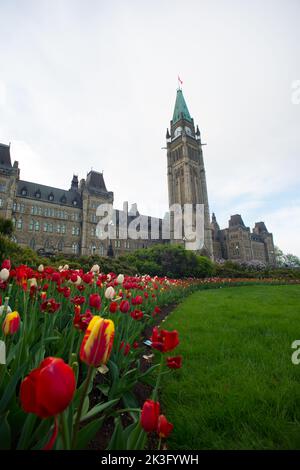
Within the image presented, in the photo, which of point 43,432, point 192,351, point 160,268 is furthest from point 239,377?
point 160,268

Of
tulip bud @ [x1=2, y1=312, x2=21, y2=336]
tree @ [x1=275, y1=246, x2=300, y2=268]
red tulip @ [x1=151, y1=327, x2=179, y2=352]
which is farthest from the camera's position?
tree @ [x1=275, y1=246, x2=300, y2=268]

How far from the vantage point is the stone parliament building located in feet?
125

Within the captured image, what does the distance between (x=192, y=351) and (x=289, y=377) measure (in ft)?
4.48

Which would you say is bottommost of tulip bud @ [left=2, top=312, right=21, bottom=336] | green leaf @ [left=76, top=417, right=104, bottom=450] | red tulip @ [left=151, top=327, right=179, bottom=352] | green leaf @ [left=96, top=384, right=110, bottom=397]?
green leaf @ [left=96, top=384, right=110, bottom=397]

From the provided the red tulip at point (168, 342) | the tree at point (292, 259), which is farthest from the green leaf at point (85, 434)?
the tree at point (292, 259)

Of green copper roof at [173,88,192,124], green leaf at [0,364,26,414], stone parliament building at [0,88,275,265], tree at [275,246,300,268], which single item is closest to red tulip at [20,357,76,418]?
green leaf at [0,364,26,414]

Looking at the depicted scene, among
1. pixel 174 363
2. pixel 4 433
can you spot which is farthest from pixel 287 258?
pixel 4 433

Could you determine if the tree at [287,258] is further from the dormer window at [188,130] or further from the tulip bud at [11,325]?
the tulip bud at [11,325]

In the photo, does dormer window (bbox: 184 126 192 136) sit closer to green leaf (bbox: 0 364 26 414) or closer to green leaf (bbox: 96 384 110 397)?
green leaf (bbox: 96 384 110 397)

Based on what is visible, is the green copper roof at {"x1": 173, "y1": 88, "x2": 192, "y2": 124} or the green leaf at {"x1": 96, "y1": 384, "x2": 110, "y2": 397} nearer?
the green leaf at {"x1": 96, "y1": 384, "x2": 110, "y2": 397}

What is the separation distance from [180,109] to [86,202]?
1549 inches

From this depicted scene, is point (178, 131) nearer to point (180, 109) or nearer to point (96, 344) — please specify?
point (180, 109)
